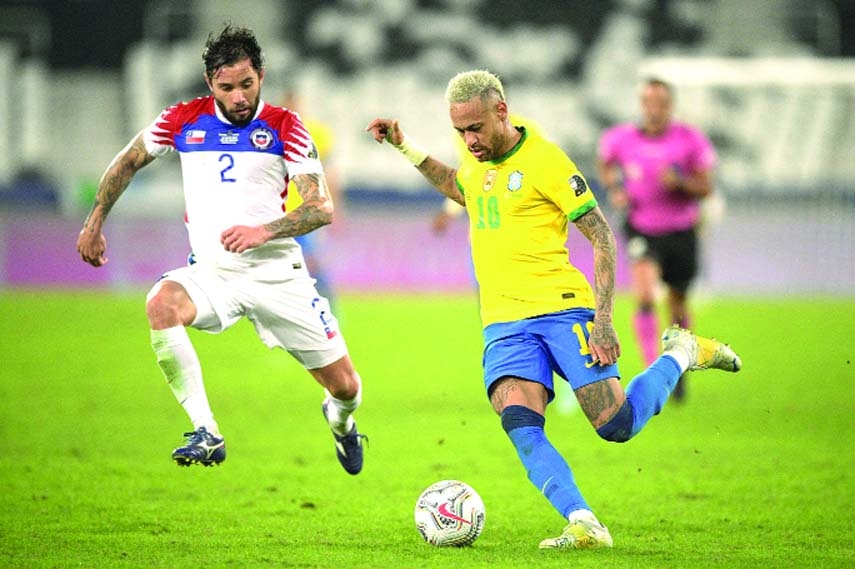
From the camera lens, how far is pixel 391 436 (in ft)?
35.0

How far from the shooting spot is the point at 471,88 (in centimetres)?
652

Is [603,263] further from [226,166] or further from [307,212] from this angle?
[226,166]

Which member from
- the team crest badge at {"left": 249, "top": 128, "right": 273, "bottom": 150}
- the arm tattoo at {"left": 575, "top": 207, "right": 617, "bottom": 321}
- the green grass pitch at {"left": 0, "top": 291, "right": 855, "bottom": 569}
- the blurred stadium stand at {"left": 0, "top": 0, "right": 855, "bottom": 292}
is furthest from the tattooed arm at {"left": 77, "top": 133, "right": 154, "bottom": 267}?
the blurred stadium stand at {"left": 0, "top": 0, "right": 855, "bottom": 292}

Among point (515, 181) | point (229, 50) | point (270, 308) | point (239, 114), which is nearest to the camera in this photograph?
point (515, 181)

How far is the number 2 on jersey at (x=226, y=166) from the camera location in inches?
286

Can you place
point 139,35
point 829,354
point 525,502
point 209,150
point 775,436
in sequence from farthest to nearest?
point 139,35 < point 829,354 < point 775,436 < point 525,502 < point 209,150

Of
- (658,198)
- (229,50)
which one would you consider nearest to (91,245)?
(229,50)

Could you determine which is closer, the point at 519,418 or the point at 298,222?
the point at 519,418

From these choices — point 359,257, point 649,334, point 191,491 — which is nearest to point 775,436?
point 649,334

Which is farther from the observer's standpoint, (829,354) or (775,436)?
(829,354)

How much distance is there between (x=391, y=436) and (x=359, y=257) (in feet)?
48.0

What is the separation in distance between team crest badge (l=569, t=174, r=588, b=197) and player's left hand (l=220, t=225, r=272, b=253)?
1494 mm

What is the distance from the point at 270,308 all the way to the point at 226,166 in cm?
78

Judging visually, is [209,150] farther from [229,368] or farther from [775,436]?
[229,368]
